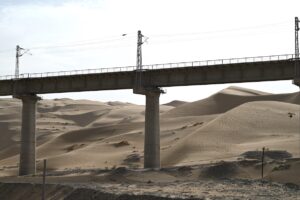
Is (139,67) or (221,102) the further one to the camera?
(221,102)

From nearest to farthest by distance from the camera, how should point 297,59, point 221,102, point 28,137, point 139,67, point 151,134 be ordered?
point 297,59, point 151,134, point 139,67, point 28,137, point 221,102

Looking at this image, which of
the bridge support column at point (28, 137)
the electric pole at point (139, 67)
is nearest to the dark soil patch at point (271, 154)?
the electric pole at point (139, 67)

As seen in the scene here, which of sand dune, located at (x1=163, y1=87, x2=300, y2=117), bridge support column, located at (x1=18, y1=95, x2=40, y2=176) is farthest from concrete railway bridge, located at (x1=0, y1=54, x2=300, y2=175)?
sand dune, located at (x1=163, y1=87, x2=300, y2=117)

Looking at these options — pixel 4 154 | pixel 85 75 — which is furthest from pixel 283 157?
pixel 4 154

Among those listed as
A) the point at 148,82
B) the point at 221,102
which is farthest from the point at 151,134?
the point at 221,102

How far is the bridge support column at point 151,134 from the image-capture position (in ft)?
167

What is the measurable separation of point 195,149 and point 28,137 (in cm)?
1902

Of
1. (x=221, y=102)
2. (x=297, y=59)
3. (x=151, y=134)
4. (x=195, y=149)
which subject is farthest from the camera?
(x=221, y=102)

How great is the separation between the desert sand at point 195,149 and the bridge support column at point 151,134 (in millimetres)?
1578

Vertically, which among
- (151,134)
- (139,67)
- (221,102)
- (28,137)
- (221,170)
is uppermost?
(139,67)

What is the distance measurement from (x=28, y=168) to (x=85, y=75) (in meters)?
11.7

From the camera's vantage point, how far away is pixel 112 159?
67.8m

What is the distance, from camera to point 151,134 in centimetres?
5119

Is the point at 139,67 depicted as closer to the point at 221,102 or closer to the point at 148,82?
the point at 148,82
